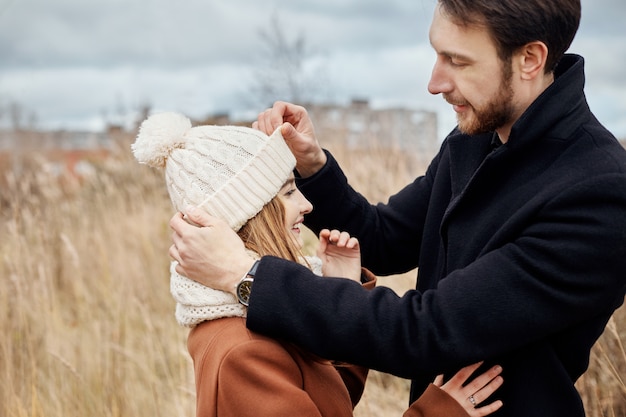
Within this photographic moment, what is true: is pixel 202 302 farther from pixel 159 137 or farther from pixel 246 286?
pixel 159 137

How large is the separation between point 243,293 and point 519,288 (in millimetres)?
695

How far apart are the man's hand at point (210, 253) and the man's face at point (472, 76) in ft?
2.25

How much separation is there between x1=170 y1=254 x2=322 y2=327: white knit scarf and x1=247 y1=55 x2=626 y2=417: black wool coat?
0.15m

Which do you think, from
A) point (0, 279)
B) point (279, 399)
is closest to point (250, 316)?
point (279, 399)

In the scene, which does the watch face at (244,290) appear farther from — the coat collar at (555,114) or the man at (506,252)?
the coat collar at (555,114)

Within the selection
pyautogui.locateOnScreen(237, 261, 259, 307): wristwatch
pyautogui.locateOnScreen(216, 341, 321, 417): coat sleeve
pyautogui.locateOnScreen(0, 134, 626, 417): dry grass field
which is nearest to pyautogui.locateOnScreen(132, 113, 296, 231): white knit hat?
pyautogui.locateOnScreen(237, 261, 259, 307): wristwatch

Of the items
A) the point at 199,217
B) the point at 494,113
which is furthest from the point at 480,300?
the point at 199,217

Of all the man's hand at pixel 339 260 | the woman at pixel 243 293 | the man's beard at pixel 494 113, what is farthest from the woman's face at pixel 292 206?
the man's beard at pixel 494 113

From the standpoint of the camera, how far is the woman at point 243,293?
2.04 meters

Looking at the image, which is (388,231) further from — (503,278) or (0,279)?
(0,279)

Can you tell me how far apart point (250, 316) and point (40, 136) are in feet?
39.2

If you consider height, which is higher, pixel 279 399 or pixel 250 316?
pixel 250 316

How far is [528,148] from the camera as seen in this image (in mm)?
2131

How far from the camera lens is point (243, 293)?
83.2 inches
